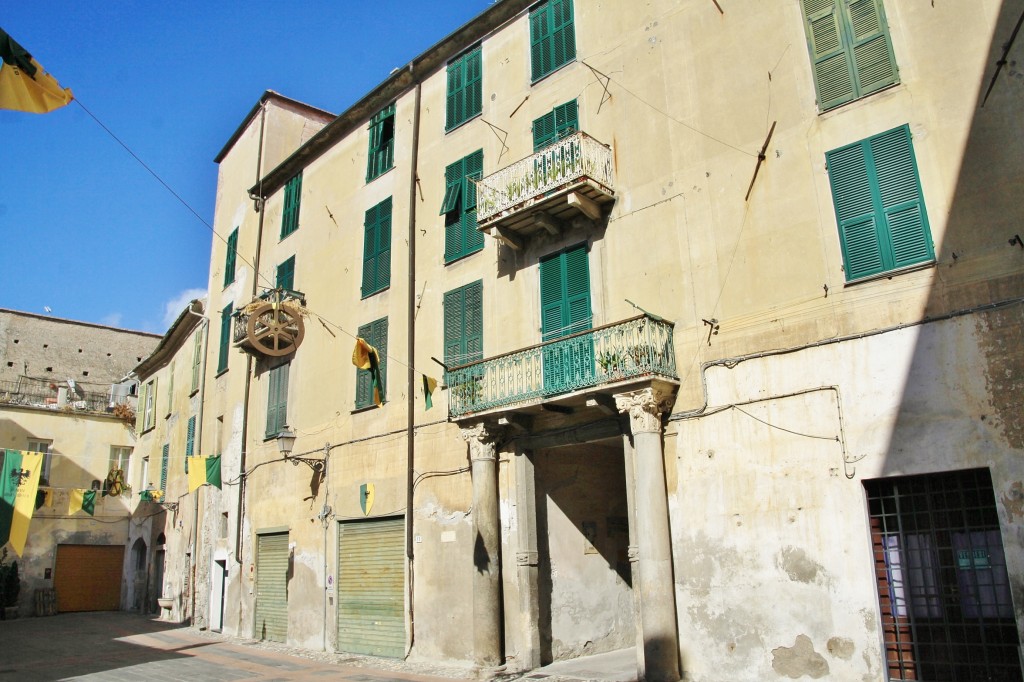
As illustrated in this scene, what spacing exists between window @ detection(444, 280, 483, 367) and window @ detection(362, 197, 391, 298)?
268 cm

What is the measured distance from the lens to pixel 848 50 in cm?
1212

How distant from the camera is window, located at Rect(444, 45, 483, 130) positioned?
1823 cm

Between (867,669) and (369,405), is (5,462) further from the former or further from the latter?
(867,669)

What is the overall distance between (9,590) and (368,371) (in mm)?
22932

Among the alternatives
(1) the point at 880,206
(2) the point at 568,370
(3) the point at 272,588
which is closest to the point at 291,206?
(3) the point at 272,588

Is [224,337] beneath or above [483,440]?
above

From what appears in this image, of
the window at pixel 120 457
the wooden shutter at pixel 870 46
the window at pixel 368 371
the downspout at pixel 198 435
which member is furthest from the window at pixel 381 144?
the window at pixel 120 457

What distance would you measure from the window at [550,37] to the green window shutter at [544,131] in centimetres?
103

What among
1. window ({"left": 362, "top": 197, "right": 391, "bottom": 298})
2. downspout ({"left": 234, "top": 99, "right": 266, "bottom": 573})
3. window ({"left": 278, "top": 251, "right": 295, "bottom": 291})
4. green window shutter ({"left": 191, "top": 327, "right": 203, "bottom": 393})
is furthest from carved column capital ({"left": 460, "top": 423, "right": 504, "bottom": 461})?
green window shutter ({"left": 191, "top": 327, "right": 203, "bottom": 393})

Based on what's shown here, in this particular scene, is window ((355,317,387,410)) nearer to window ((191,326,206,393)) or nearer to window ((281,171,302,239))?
window ((281,171,302,239))

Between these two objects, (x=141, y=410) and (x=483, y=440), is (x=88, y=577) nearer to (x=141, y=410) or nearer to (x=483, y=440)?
(x=141, y=410)

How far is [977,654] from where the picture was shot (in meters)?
9.76

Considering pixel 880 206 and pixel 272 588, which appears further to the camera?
pixel 272 588

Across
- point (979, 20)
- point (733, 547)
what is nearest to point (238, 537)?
point (733, 547)
